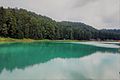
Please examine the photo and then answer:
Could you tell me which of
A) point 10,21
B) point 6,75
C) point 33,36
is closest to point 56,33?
point 33,36

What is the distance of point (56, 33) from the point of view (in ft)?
325

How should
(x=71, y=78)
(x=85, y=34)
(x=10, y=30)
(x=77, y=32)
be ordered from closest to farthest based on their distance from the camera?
(x=71, y=78) → (x=10, y=30) → (x=77, y=32) → (x=85, y=34)

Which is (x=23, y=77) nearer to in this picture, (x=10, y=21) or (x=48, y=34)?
(x=10, y=21)

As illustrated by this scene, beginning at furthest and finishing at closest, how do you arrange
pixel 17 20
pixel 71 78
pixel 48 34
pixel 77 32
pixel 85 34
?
pixel 85 34 → pixel 77 32 → pixel 48 34 → pixel 17 20 → pixel 71 78

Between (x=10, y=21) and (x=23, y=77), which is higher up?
(x=10, y=21)

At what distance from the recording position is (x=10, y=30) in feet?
234

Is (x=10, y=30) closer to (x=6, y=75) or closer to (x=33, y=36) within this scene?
(x=33, y=36)

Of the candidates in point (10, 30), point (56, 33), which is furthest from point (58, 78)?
point (56, 33)

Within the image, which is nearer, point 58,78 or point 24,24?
point 58,78

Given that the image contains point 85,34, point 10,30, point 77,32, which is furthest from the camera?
point 85,34

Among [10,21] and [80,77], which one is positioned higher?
[10,21]

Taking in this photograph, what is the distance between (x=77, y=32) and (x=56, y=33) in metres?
24.6

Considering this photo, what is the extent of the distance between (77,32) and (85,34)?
11.3m

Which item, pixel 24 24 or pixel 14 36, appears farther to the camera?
pixel 24 24
